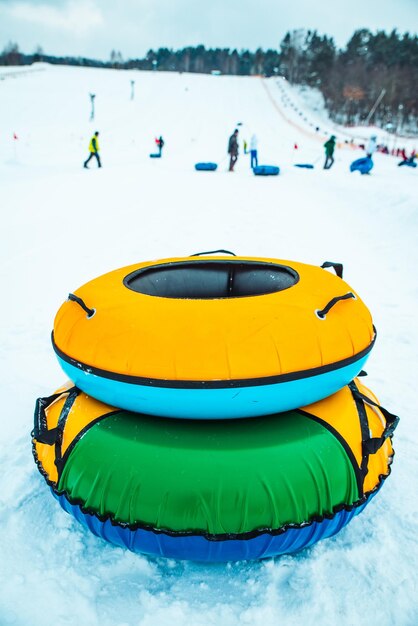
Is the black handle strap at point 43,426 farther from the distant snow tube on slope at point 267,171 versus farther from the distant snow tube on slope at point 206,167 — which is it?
the distant snow tube on slope at point 206,167

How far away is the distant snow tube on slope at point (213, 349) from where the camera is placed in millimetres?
1640

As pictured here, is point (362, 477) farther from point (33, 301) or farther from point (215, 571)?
point (33, 301)

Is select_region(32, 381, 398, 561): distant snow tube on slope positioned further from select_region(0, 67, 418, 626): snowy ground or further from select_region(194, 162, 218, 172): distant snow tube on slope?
select_region(194, 162, 218, 172): distant snow tube on slope

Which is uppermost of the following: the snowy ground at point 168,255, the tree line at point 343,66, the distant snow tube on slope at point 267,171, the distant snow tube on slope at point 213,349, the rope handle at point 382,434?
the tree line at point 343,66

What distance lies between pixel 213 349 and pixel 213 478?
0.49 metres

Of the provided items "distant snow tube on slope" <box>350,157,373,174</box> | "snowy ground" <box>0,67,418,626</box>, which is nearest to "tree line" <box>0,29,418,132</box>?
"distant snow tube on slope" <box>350,157,373,174</box>

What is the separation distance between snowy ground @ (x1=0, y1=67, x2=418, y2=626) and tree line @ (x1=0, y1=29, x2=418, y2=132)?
26597 mm

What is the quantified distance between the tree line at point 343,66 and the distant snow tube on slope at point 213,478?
116 ft

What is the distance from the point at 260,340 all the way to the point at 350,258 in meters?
5.01

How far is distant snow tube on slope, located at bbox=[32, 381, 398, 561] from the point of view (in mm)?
1587

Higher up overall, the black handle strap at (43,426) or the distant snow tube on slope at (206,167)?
the distant snow tube on slope at (206,167)

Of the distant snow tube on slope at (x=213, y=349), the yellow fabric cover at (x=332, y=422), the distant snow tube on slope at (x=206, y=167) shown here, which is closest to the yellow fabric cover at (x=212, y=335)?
the distant snow tube on slope at (x=213, y=349)

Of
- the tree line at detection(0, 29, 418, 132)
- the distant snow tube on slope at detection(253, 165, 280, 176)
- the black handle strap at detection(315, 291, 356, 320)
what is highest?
the tree line at detection(0, 29, 418, 132)

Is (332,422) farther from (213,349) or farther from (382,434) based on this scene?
(213,349)
